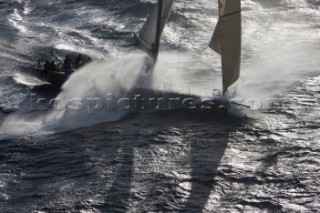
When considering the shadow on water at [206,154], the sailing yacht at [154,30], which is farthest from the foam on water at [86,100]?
the shadow on water at [206,154]

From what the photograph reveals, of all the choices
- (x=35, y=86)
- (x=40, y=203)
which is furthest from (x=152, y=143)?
(x=35, y=86)

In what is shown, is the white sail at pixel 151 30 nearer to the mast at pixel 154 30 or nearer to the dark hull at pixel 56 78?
the mast at pixel 154 30

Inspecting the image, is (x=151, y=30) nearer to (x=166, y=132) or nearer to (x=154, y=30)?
(x=154, y=30)

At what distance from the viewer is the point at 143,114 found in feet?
93.7

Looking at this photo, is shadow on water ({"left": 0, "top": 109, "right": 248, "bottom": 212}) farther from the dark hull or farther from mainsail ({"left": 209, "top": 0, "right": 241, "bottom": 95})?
the dark hull

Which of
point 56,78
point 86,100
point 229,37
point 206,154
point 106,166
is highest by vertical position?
point 229,37

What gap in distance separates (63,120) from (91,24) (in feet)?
67.8

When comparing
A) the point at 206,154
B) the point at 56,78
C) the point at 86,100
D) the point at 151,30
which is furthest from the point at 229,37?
the point at 56,78

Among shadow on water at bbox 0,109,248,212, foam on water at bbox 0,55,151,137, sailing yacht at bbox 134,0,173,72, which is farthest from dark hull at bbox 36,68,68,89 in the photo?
shadow on water at bbox 0,109,248,212

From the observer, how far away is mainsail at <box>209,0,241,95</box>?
84.2 feet

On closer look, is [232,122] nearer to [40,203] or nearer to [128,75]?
[128,75]

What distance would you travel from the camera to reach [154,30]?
32219mm

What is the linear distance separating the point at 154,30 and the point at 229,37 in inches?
287

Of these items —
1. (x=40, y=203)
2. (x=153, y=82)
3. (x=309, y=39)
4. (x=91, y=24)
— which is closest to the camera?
(x=40, y=203)
